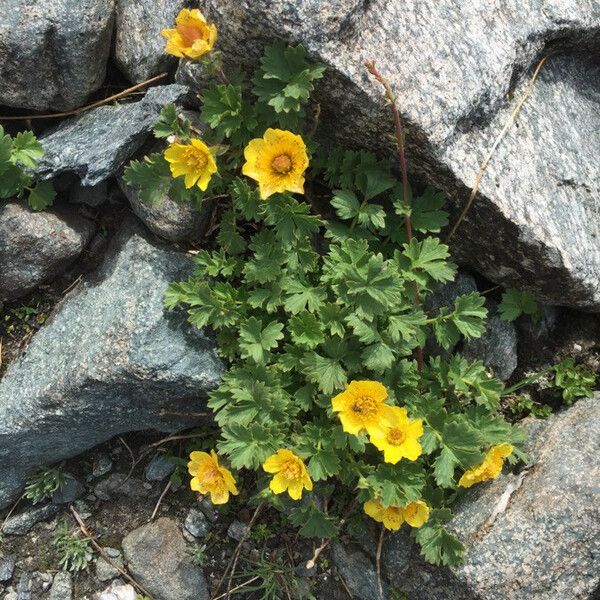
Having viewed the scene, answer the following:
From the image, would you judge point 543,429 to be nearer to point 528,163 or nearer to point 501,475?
point 501,475

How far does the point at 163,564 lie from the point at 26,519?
97 cm

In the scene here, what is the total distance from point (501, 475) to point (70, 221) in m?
3.08

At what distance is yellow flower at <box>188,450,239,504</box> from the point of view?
4168 mm

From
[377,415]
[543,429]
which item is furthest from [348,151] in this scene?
[543,429]

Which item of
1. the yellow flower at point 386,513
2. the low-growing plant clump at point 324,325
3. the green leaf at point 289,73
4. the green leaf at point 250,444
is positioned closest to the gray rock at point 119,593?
the low-growing plant clump at point 324,325

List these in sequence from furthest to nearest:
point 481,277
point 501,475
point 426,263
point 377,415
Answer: point 481,277
point 501,475
point 426,263
point 377,415

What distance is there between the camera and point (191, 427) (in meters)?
4.79

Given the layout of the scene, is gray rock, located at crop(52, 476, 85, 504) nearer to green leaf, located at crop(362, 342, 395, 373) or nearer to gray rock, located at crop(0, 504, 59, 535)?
gray rock, located at crop(0, 504, 59, 535)

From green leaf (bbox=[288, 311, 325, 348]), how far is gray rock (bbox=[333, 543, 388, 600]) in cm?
151

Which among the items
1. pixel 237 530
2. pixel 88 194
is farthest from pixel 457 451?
pixel 88 194

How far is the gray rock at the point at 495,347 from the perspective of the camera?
4.62m

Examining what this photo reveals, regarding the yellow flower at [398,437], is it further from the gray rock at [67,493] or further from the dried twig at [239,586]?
the gray rock at [67,493]

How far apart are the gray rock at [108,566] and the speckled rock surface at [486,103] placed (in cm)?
301

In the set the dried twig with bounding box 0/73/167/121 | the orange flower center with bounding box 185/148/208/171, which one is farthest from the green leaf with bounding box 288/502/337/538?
the dried twig with bounding box 0/73/167/121
